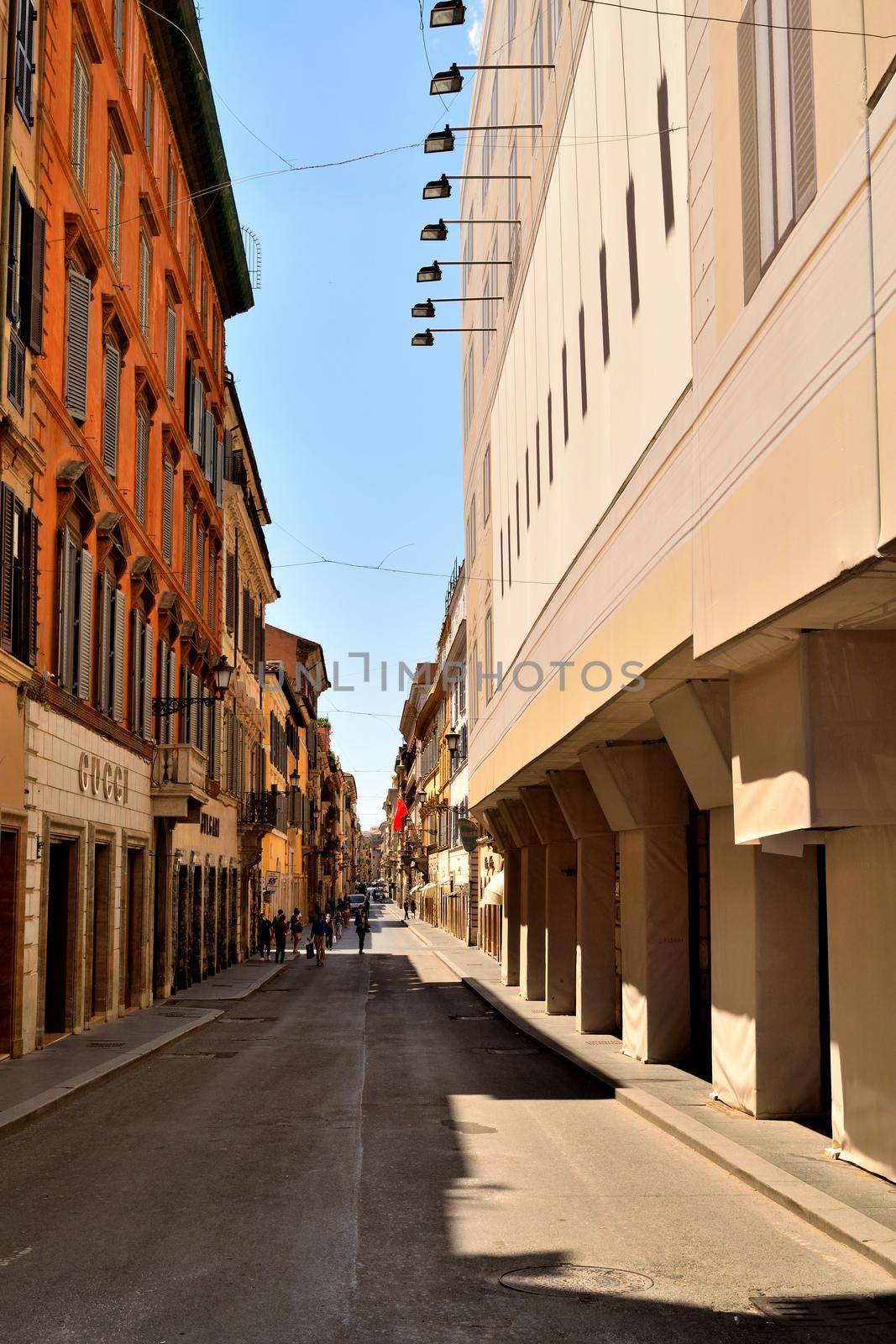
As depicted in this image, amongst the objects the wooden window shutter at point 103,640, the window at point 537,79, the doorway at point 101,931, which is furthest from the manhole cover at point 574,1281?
the window at point 537,79

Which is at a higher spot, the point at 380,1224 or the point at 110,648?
the point at 110,648

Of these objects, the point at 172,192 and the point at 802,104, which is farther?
the point at 172,192

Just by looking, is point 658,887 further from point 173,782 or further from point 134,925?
point 173,782

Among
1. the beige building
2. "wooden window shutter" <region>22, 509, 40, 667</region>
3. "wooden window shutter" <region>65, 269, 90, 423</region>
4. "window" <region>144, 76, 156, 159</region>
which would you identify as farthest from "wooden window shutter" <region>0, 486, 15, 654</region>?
"window" <region>144, 76, 156, 159</region>

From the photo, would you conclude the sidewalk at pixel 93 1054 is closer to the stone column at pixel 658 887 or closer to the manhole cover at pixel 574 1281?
the manhole cover at pixel 574 1281

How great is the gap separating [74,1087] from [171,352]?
19.0 metres

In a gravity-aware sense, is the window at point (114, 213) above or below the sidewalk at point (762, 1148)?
above

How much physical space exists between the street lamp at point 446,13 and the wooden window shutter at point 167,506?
45.7 feet

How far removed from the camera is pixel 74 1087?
595 inches

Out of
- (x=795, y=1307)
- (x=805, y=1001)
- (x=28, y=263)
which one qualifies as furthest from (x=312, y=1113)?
(x=28, y=263)

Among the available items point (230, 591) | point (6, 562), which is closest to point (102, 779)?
point (6, 562)

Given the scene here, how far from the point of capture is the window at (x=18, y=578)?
55.4 feet

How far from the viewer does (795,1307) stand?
7.12m

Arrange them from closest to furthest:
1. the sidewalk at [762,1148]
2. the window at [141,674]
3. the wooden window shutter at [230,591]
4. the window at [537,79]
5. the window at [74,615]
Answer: the sidewalk at [762,1148] < the window at [74,615] < the window at [537,79] < the window at [141,674] < the wooden window shutter at [230,591]
